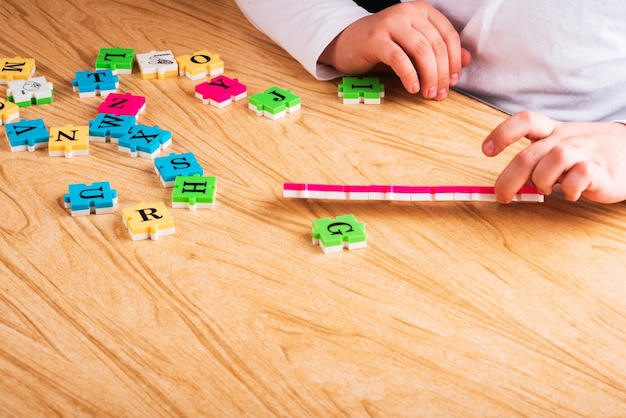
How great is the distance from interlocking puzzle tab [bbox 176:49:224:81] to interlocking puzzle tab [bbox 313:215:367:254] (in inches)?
16.4

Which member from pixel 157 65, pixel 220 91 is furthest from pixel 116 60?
pixel 220 91

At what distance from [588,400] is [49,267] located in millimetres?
529

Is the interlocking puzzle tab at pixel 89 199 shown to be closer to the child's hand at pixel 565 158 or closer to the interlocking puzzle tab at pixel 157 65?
the interlocking puzzle tab at pixel 157 65

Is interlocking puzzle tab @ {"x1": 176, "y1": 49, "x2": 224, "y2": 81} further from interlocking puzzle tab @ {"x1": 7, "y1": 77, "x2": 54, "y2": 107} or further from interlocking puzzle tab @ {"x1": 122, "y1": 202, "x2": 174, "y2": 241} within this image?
interlocking puzzle tab @ {"x1": 122, "y1": 202, "x2": 174, "y2": 241}

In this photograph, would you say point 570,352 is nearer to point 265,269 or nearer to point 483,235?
point 483,235

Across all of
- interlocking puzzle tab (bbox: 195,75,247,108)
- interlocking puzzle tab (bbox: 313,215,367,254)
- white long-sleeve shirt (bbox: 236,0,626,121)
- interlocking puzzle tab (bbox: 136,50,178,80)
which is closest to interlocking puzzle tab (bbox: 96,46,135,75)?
interlocking puzzle tab (bbox: 136,50,178,80)

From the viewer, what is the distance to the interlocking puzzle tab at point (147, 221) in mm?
881

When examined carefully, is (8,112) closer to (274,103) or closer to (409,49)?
(274,103)

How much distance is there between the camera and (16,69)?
1.19m

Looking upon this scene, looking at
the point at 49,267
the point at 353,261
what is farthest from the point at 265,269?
the point at 49,267

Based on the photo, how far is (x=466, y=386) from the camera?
0.71 m

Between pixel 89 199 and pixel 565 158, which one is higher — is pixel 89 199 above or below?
below

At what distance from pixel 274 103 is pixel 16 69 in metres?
0.38

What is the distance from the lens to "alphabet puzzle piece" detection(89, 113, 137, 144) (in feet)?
3.46
